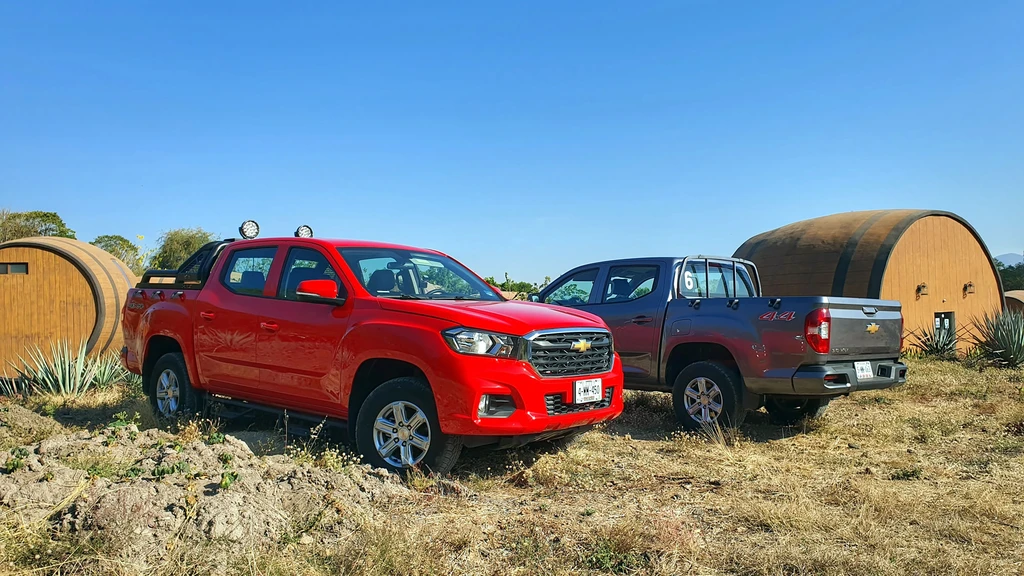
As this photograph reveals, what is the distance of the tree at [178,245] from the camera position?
124 feet

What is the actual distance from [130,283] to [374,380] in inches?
393

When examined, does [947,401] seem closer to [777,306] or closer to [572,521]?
[777,306]

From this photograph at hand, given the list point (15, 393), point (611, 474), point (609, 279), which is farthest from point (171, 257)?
point (611, 474)

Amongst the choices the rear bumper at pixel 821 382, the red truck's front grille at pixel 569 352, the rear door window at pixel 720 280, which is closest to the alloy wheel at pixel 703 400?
the rear bumper at pixel 821 382

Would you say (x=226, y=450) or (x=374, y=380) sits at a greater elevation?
(x=374, y=380)

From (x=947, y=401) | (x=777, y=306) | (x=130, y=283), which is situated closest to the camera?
(x=777, y=306)

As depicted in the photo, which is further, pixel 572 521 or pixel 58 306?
pixel 58 306

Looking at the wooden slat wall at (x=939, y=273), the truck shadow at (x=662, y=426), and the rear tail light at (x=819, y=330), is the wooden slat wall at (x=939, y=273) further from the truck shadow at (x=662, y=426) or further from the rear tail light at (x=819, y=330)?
the rear tail light at (x=819, y=330)

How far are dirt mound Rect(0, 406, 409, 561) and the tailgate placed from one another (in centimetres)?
434

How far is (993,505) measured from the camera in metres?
4.77

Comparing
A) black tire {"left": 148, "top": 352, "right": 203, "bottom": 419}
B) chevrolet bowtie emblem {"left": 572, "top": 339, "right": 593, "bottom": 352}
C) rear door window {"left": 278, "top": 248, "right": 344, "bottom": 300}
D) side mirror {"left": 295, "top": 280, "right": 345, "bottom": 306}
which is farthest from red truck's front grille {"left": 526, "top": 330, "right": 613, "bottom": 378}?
black tire {"left": 148, "top": 352, "right": 203, "bottom": 419}

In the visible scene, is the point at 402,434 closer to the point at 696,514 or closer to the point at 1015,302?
the point at 696,514

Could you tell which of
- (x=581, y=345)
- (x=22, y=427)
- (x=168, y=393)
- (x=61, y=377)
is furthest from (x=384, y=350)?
(x=61, y=377)

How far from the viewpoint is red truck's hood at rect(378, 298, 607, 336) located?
5.29 metres
